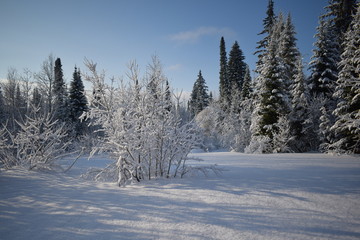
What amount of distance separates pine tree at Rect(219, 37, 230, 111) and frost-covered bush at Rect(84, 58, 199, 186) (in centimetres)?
2518

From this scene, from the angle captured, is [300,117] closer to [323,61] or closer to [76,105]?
[323,61]

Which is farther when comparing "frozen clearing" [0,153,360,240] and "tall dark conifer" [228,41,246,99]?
"tall dark conifer" [228,41,246,99]

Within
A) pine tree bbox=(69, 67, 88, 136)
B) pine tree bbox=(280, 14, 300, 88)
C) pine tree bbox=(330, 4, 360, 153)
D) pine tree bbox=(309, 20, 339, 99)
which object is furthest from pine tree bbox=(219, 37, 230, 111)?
pine tree bbox=(69, 67, 88, 136)

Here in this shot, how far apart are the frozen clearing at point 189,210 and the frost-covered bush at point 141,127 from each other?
780 millimetres

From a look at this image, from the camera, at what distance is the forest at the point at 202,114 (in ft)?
17.7

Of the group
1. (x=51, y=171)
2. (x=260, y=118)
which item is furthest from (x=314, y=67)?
(x=51, y=171)

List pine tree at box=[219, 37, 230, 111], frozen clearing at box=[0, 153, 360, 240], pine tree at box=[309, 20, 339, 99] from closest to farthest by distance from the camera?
frozen clearing at box=[0, 153, 360, 240] → pine tree at box=[309, 20, 339, 99] → pine tree at box=[219, 37, 230, 111]

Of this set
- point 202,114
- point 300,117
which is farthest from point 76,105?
point 300,117

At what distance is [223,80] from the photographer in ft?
114

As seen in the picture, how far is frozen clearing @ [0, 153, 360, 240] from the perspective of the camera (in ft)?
8.14

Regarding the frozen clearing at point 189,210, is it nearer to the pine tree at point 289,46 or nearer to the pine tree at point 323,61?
the pine tree at point 323,61

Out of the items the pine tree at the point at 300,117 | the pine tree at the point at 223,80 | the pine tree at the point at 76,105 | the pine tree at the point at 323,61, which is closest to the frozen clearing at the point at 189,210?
the pine tree at the point at 300,117

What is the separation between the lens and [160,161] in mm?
5520

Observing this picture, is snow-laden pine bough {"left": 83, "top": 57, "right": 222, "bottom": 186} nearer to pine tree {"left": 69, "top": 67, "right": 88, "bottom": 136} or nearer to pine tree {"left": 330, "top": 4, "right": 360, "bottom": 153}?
pine tree {"left": 330, "top": 4, "right": 360, "bottom": 153}
